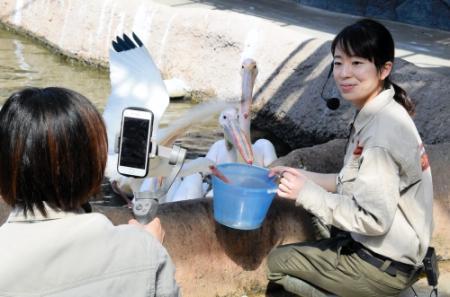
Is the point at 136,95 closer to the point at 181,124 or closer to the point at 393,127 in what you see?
the point at 181,124

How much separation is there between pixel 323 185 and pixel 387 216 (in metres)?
0.47

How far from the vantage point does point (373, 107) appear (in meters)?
2.37

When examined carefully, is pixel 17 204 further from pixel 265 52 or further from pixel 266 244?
pixel 265 52

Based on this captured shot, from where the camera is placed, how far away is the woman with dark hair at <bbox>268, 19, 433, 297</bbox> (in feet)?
7.35

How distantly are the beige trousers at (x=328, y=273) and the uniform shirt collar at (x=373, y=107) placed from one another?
1.43 feet

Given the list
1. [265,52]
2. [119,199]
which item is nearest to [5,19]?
[265,52]

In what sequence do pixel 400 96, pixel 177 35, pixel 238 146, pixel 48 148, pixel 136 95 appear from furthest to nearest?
pixel 177 35
pixel 136 95
pixel 238 146
pixel 400 96
pixel 48 148

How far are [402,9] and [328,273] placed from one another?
854 cm

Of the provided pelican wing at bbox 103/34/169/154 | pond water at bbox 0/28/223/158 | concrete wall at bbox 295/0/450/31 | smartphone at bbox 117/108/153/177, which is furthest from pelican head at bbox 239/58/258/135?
concrete wall at bbox 295/0/450/31

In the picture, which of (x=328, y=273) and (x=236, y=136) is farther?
(x=236, y=136)

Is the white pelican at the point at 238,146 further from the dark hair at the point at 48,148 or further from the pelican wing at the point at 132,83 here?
the dark hair at the point at 48,148

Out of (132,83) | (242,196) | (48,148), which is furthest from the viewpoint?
(132,83)

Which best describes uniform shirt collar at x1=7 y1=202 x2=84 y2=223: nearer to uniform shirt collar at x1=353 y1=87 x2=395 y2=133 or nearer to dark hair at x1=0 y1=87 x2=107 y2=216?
dark hair at x1=0 y1=87 x2=107 y2=216

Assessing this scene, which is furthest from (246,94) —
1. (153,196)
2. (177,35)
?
(177,35)
